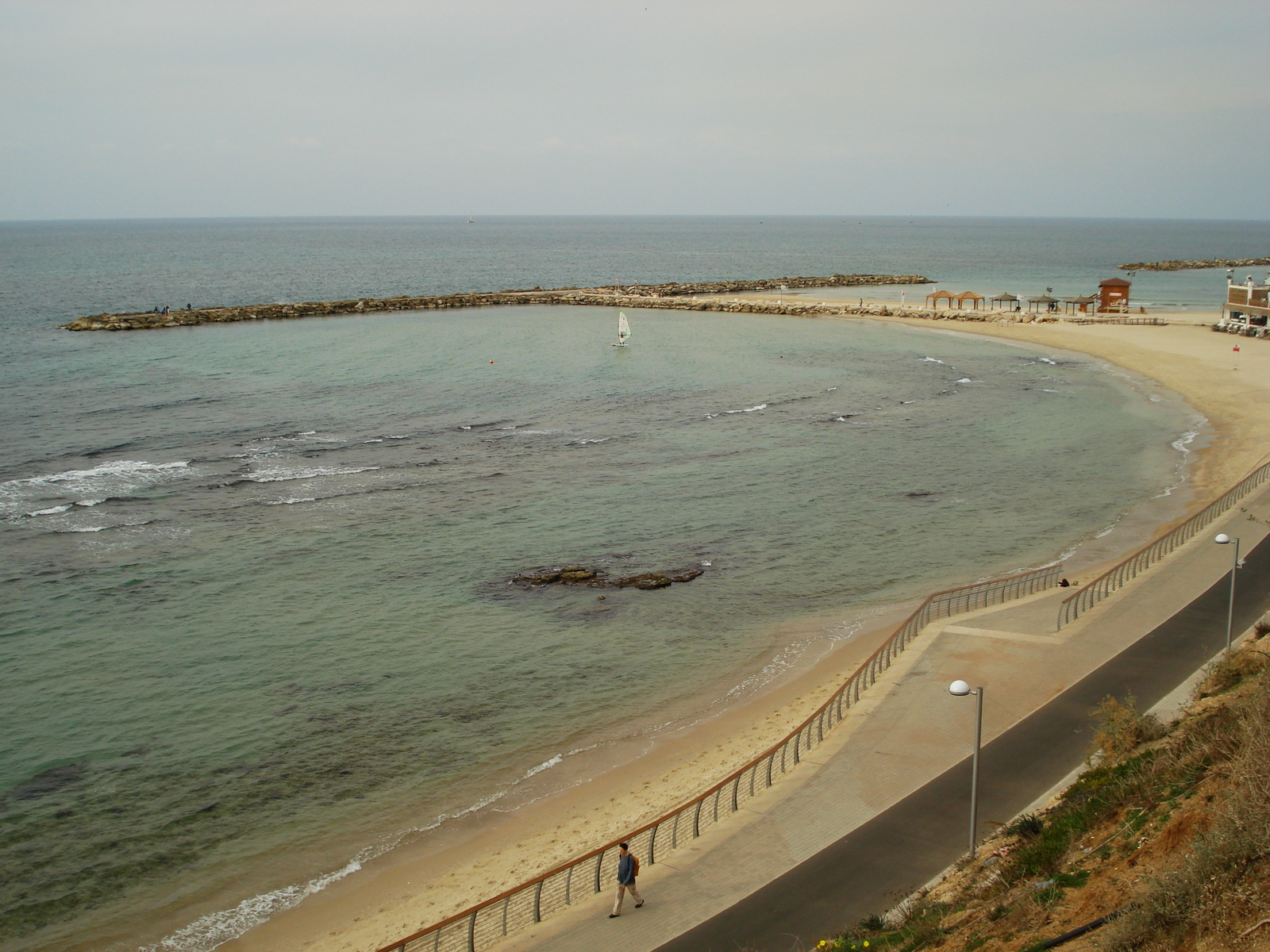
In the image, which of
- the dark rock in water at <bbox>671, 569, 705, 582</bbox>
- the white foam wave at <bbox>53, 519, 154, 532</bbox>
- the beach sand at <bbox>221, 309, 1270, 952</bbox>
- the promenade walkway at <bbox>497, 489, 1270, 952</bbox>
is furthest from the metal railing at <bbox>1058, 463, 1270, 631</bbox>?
the white foam wave at <bbox>53, 519, 154, 532</bbox>

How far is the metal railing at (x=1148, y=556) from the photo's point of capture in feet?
82.6

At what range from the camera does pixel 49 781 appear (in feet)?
66.0

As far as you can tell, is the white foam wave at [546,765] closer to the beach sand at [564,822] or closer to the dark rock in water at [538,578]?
the beach sand at [564,822]

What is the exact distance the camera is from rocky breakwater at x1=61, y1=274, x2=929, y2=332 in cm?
9262

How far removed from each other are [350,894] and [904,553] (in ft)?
73.6

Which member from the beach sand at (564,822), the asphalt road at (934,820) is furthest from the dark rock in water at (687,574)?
the asphalt road at (934,820)

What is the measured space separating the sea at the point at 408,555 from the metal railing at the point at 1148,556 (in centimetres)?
355

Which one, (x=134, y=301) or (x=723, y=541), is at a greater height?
(x=134, y=301)

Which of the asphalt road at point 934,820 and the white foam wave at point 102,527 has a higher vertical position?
the white foam wave at point 102,527

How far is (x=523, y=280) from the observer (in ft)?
480

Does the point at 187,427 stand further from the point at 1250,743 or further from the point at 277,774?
the point at 1250,743

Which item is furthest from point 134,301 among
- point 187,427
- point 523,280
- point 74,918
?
point 74,918

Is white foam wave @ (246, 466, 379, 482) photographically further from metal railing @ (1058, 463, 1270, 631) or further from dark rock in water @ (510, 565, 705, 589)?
metal railing @ (1058, 463, 1270, 631)

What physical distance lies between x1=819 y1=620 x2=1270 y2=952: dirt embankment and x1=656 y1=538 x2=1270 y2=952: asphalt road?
720 millimetres
